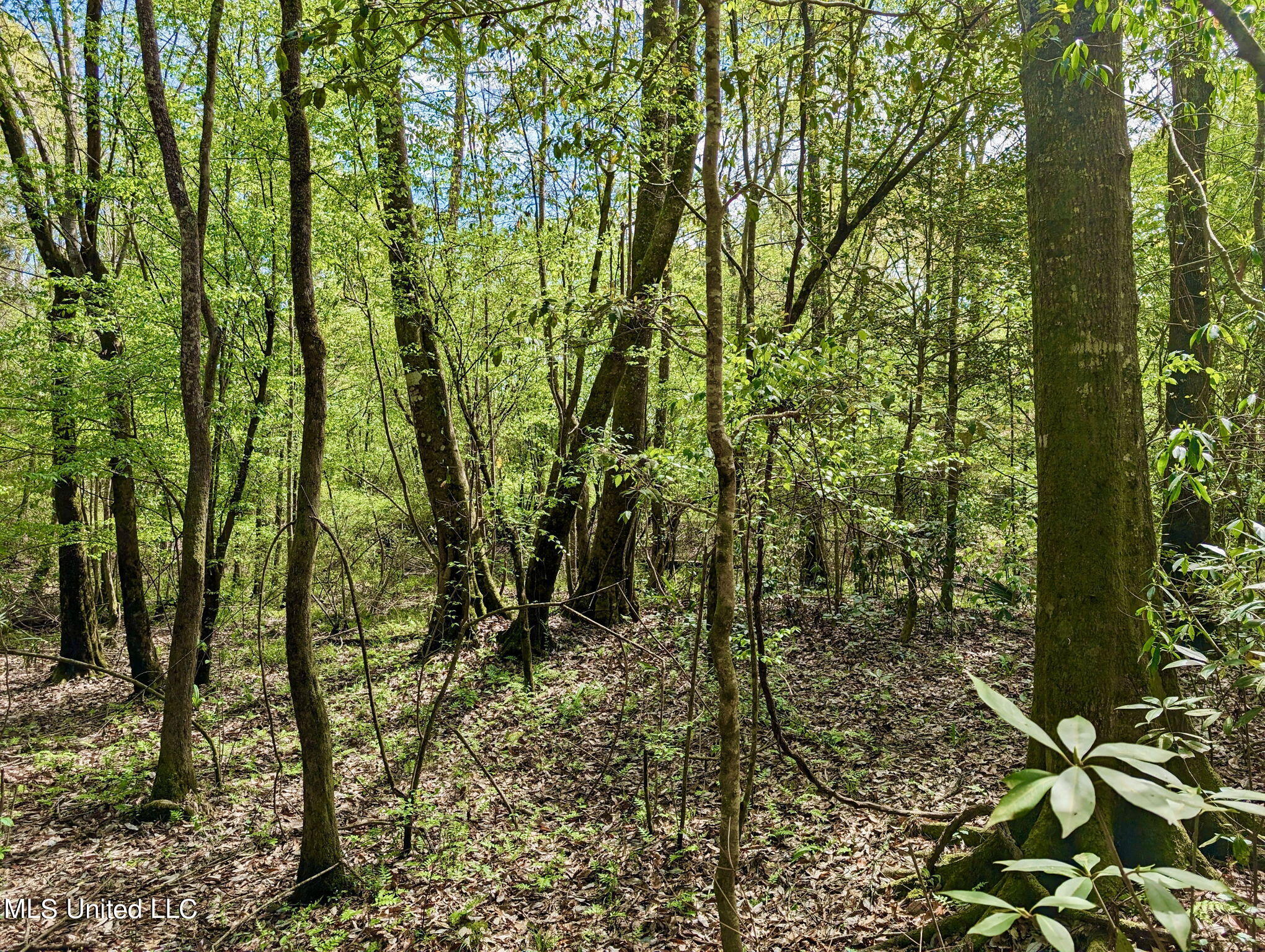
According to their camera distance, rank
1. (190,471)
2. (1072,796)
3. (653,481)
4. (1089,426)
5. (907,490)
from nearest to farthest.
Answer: (1072,796), (1089,426), (653,481), (190,471), (907,490)

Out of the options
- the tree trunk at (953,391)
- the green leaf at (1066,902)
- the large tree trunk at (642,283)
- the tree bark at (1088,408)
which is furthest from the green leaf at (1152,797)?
the tree trunk at (953,391)

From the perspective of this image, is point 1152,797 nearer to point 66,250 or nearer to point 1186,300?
point 1186,300

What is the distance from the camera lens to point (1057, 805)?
842 millimetres

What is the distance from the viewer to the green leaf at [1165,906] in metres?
0.85

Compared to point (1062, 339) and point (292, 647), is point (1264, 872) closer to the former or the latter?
point (1062, 339)

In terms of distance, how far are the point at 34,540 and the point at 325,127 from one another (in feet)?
25.6

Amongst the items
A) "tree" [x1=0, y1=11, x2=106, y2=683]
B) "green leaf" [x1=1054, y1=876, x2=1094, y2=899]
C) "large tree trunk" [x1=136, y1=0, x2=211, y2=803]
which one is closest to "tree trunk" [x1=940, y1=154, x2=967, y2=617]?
"green leaf" [x1=1054, y1=876, x2=1094, y2=899]

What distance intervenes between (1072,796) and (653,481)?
4628 millimetres

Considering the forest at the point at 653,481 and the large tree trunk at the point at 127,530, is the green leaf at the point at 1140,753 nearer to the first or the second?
the forest at the point at 653,481

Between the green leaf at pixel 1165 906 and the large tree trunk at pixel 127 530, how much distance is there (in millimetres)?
10077

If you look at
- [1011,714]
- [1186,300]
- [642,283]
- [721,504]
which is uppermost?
[642,283]

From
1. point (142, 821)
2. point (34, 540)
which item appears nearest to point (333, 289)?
point (34, 540)

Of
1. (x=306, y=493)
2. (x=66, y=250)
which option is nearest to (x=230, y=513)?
(x=66, y=250)

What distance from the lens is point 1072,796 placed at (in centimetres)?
86
